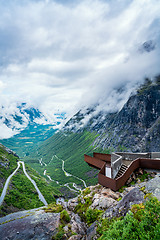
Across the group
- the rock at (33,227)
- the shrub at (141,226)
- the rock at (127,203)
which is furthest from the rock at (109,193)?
the shrub at (141,226)

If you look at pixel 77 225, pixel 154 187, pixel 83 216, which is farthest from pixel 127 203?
Answer: pixel 77 225

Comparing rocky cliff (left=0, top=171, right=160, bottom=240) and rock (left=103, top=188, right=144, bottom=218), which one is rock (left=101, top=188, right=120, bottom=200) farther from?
rock (left=103, top=188, right=144, bottom=218)

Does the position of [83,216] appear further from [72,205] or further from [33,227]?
[33,227]

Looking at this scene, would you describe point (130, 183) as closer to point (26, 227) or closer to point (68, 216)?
point (68, 216)

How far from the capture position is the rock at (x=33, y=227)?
16.1 metres

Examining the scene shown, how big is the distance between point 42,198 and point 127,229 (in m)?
100

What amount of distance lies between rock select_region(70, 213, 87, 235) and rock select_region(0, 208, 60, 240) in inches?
79.7

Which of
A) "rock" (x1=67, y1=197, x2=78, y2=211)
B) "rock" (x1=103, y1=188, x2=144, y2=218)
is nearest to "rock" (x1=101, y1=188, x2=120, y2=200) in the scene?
"rock" (x1=103, y1=188, x2=144, y2=218)

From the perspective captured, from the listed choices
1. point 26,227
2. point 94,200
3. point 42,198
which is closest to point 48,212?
point 26,227

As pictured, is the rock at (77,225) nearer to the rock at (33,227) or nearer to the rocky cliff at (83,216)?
the rocky cliff at (83,216)

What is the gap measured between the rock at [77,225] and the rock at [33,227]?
2.03m

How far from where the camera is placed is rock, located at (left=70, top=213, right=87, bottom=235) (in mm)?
15402

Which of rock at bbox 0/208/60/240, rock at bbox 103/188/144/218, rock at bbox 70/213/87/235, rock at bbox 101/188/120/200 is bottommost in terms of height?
rock at bbox 0/208/60/240

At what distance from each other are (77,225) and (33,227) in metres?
5.51
